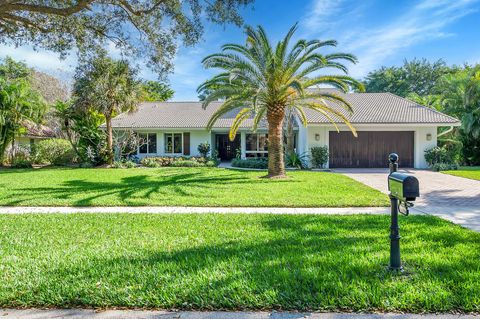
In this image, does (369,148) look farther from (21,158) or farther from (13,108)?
(13,108)

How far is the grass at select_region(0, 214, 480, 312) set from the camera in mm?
3527

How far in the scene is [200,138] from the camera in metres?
27.8

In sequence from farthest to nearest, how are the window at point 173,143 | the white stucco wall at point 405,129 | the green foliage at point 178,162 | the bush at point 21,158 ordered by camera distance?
the window at point 173,143, the bush at point 21,158, the green foliage at point 178,162, the white stucco wall at point 405,129

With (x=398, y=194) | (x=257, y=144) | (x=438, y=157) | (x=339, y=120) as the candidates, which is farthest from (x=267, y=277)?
(x=257, y=144)

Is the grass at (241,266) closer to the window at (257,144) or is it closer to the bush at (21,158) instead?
the bush at (21,158)

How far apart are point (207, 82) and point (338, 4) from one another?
682cm

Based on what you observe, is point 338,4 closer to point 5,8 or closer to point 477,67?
point 5,8

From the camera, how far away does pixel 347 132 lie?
22328 mm

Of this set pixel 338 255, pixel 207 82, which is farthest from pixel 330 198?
pixel 207 82

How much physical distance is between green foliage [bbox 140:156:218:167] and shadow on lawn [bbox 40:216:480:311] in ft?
60.7

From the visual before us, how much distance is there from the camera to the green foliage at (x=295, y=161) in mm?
21309

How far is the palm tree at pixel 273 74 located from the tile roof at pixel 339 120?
645 cm

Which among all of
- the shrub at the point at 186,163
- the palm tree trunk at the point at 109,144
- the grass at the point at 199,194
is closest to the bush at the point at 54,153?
the palm tree trunk at the point at 109,144

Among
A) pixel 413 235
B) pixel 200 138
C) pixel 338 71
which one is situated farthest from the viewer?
pixel 200 138
